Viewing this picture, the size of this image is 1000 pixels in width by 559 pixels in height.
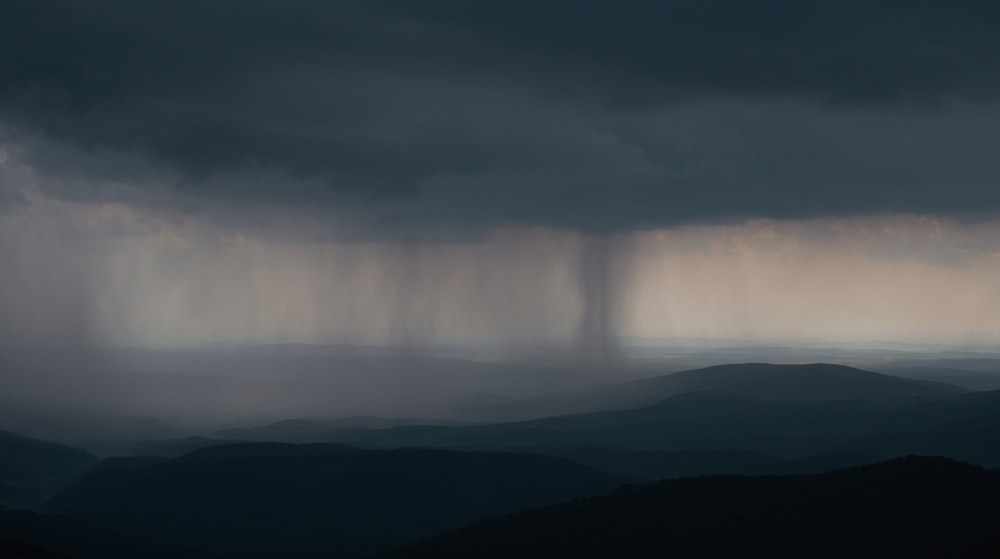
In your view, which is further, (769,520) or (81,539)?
(81,539)

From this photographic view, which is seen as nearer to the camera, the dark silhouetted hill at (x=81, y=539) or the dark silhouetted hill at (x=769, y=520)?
the dark silhouetted hill at (x=769, y=520)

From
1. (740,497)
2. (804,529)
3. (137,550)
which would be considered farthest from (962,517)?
(137,550)

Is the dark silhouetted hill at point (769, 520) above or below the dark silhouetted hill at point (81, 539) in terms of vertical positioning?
above

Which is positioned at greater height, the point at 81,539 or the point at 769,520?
the point at 769,520

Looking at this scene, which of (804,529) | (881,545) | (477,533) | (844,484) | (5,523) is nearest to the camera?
(881,545)

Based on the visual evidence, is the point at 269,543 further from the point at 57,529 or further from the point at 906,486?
the point at 906,486

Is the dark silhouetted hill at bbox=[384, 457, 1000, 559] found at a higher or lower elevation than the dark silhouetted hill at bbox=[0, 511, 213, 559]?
higher

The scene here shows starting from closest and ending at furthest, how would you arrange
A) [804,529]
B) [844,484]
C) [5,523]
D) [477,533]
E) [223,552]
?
[804,529] → [844,484] → [477,533] → [5,523] → [223,552]

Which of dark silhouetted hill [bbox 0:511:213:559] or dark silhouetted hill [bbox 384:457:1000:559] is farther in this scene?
dark silhouetted hill [bbox 0:511:213:559]
